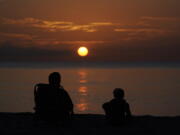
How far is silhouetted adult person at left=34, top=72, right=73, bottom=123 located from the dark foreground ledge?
0.28 meters

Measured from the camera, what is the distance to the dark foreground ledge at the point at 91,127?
8828 millimetres

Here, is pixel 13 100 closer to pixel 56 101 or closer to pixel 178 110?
pixel 178 110

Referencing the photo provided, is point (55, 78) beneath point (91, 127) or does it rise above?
above

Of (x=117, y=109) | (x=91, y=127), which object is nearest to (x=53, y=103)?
(x=91, y=127)

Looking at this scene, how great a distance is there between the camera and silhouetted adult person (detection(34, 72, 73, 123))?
9.34 metres

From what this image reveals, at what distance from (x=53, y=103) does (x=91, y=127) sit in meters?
1.14

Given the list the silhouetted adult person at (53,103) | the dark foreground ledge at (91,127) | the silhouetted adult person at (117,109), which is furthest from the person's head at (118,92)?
the silhouetted adult person at (53,103)

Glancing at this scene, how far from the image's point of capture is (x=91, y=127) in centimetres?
949

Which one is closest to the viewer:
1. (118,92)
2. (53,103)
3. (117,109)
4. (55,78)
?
(55,78)

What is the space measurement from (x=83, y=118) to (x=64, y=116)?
1433 millimetres

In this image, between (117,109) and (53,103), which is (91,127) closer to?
(117,109)

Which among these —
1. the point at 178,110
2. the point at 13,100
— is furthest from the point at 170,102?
the point at 13,100

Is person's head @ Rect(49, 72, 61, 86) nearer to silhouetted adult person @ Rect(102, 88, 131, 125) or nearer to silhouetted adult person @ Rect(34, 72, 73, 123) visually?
silhouetted adult person @ Rect(34, 72, 73, 123)

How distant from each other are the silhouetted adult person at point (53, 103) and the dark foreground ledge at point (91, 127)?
0.91 feet
